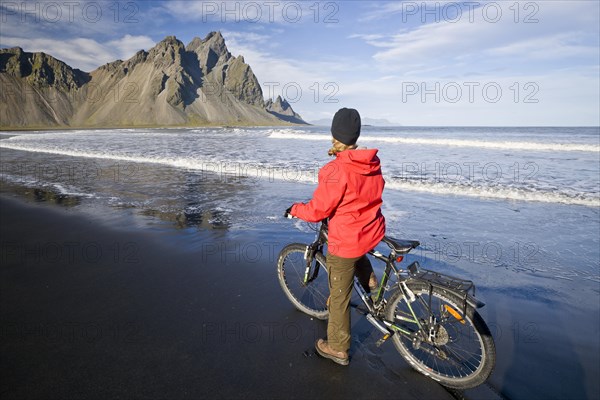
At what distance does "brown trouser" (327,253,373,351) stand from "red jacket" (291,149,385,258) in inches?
4.5

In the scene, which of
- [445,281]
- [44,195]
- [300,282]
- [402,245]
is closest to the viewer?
[445,281]

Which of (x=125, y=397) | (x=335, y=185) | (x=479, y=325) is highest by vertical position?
(x=335, y=185)

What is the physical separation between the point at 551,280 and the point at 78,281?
7.71 meters

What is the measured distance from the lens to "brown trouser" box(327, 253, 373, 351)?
3.21 m

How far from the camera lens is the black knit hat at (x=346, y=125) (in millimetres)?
3008

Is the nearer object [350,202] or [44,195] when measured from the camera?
[350,202]

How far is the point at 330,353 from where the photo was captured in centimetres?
340

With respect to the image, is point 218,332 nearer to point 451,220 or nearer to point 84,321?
point 84,321

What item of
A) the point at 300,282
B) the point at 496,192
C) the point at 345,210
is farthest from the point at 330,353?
the point at 496,192

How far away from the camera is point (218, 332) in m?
3.84

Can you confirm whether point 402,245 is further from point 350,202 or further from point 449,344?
point 449,344

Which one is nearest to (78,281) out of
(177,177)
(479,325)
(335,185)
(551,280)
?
(335,185)

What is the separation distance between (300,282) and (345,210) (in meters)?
1.82

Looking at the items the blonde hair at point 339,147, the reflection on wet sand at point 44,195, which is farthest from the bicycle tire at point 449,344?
the reflection on wet sand at point 44,195
